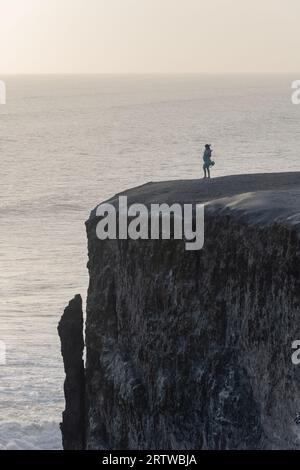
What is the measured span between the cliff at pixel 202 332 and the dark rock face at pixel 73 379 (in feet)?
1.15

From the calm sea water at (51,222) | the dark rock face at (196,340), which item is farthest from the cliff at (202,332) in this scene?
the calm sea water at (51,222)

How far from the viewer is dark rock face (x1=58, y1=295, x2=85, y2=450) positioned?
120 feet

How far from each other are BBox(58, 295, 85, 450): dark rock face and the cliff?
35 centimetres

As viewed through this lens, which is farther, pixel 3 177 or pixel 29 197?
pixel 3 177

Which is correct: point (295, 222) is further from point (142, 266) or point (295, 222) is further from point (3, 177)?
point (3, 177)

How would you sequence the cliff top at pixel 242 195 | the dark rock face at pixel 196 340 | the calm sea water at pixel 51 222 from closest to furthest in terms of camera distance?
the dark rock face at pixel 196 340
the cliff top at pixel 242 195
the calm sea water at pixel 51 222

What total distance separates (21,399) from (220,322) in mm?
22237

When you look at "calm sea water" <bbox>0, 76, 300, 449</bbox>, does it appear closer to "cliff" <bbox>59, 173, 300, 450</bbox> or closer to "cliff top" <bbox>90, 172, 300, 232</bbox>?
"cliff top" <bbox>90, 172, 300, 232</bbox>

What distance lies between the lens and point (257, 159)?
148 metres

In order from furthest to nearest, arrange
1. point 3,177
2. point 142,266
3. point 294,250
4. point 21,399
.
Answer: point 3,177 < point 21,399 < point 142,266 < point 294,250

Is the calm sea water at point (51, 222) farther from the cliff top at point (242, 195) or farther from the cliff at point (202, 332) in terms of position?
the cliff at point (202, 332)

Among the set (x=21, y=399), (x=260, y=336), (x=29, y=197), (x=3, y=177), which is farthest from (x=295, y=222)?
(x=3, y=177)

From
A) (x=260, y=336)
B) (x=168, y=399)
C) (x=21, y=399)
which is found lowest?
(x=21, y=399)

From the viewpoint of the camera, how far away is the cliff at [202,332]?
2939cm
